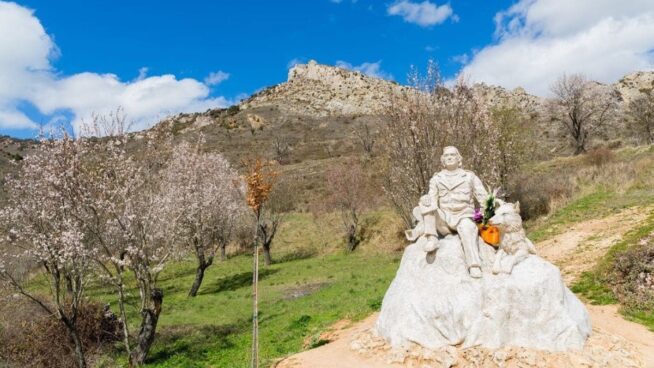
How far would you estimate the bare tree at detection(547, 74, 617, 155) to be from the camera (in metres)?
52.1

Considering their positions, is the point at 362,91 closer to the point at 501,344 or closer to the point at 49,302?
the point at 49,302

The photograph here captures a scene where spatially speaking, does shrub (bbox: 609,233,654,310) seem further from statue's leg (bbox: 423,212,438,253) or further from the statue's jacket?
statue's leg (bbox: 423,212,438,253)

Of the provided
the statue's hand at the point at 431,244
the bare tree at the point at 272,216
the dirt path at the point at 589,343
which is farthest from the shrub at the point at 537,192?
the statue's hand at the point at 431,244

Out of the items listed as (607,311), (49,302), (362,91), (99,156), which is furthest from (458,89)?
(362,91)

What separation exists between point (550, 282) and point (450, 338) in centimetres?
220

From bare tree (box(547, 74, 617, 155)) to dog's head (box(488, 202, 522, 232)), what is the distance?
47.7 metres

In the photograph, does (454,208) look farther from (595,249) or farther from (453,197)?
(595,249)

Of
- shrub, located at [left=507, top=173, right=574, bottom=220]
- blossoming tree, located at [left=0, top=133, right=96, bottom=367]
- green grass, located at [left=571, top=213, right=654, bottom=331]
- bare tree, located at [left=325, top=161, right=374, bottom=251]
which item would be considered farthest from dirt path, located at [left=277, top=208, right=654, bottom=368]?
bare tree, located at [left=325, top=161, right=374, bottom=251]

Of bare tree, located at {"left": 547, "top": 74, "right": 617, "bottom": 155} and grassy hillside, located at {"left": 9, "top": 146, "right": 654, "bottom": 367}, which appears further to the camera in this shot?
bare tree, located at {"left": 547, "top": 74, "right": 617, "bottom": 155}

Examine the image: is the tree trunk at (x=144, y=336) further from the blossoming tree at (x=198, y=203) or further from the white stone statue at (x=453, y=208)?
the white stone statue at (x=453, y=208)

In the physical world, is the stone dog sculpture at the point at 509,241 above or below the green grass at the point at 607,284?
above

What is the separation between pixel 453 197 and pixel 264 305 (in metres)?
15.1

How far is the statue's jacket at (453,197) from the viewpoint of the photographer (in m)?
10.2

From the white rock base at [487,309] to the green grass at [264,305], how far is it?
3650 mm
